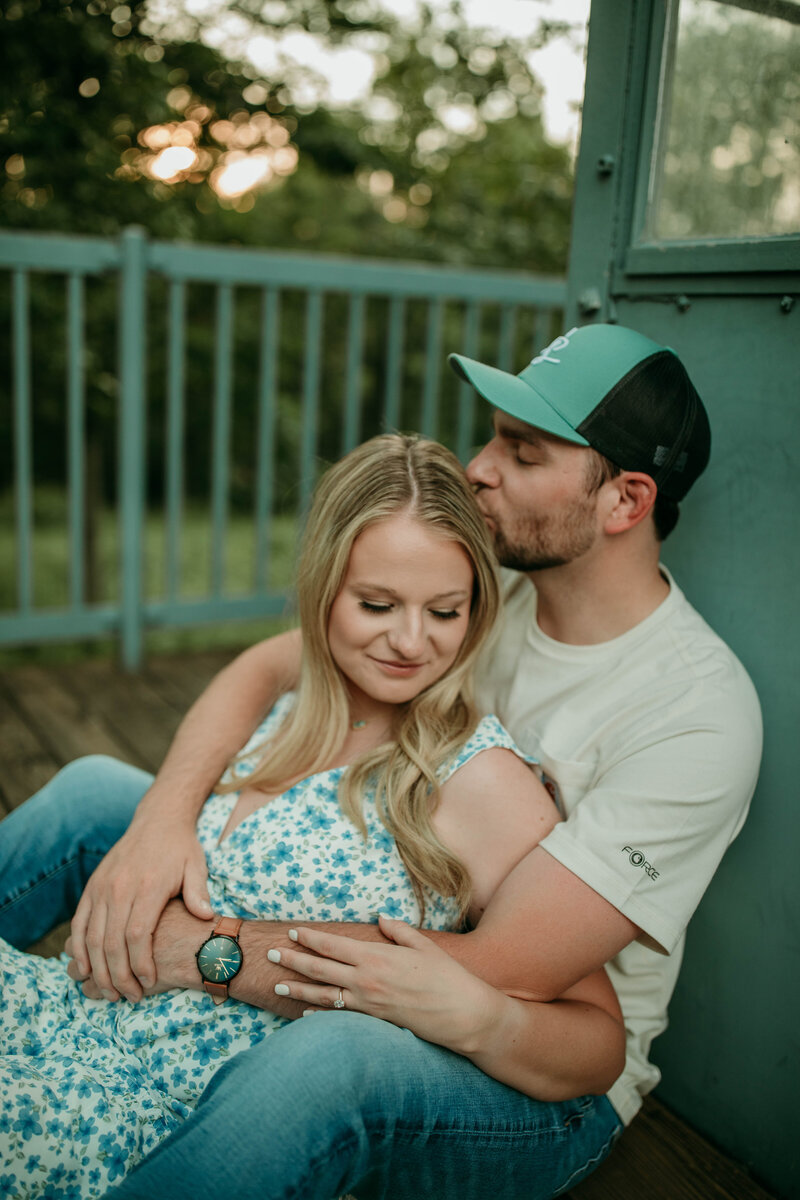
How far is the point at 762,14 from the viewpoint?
178 centimetres

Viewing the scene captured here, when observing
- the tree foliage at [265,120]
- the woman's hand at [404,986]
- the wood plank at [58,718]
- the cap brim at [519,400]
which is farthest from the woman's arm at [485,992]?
the tree foliage at [265,120]

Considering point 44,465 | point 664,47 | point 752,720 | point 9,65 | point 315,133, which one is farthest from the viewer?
point 44,465

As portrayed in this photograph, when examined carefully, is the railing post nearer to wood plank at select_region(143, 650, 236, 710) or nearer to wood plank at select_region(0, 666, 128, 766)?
wood plank at select_region(143, 650, 236, 710)

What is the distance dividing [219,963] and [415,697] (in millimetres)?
497

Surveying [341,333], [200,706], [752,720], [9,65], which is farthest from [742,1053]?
[341,333]

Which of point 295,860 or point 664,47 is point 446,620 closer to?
point 295,860

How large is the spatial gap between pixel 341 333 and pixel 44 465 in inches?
126

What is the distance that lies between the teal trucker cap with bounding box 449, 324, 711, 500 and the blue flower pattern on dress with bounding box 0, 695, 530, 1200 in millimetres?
469

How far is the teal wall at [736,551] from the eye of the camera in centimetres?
153

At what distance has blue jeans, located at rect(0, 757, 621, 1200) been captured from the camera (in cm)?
110

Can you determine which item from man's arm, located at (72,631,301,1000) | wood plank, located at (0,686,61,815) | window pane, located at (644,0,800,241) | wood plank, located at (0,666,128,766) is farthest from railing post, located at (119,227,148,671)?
window pane, located at (644,0,800,241)

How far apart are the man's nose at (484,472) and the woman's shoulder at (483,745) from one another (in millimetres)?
389

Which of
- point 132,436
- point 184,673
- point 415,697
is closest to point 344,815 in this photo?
point 415,697

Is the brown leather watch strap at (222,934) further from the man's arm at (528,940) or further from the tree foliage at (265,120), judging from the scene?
the tree foliage at (265,120)
